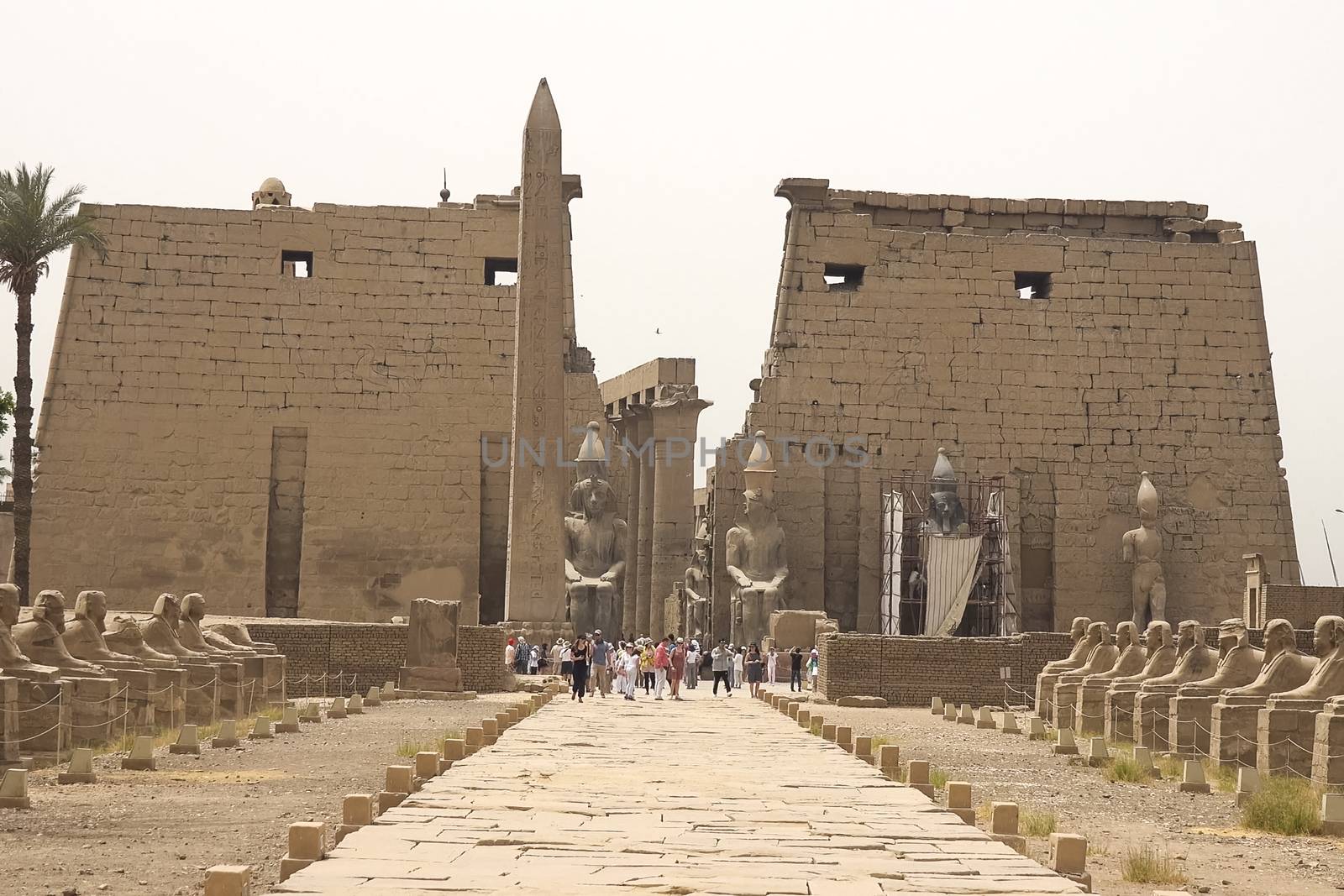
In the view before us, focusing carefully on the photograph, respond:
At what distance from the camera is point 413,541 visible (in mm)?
25453

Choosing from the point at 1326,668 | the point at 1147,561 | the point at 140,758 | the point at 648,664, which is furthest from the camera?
the point at 1147,561

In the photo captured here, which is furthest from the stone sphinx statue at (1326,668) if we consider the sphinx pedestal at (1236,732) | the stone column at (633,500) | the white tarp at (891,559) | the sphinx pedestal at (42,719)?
the stone column at (633,500)

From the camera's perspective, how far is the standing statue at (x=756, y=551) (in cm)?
2348

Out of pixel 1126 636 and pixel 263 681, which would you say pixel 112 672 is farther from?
pixel 1126 636

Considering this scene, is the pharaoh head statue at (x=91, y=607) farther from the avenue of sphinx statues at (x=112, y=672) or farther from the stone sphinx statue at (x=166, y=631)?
the stone sphinx statue at (x=166, y=631)

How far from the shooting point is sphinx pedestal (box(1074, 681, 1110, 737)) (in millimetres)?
15531

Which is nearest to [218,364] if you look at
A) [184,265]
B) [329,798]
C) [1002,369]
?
[184,265]

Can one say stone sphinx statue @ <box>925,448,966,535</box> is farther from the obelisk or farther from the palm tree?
the palm tree

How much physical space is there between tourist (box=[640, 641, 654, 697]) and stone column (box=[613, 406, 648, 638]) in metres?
6.13

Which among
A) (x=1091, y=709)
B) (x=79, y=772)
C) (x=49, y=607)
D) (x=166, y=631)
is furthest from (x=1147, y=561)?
(x=79, y=772)

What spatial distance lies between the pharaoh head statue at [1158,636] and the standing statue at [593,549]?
9.10m

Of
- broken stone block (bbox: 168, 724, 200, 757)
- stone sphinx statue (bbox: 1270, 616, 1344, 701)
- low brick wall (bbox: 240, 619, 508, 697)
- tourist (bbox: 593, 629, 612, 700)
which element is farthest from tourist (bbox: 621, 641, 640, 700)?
stone sphinx statue (bbox: 1270, 616, 1344, 701)

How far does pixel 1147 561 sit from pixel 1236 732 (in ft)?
46.0

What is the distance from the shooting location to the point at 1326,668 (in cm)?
1130
